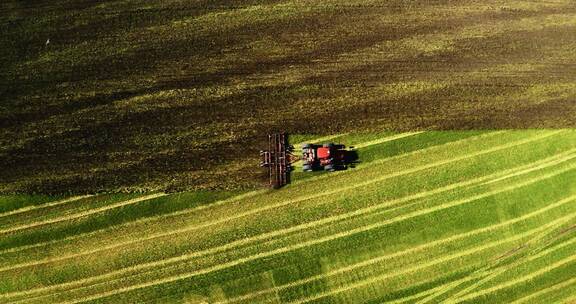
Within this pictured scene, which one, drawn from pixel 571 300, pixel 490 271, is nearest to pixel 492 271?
pixel 490 271

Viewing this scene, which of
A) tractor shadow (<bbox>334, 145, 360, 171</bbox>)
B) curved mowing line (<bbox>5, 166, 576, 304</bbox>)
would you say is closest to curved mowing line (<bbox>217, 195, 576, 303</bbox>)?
curved mowing line (<bbox>5, 166, 576, 304</bbox>)

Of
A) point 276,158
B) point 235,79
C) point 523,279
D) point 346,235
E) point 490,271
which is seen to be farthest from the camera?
point 523,279

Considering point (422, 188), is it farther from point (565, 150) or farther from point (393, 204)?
point (565, 150)

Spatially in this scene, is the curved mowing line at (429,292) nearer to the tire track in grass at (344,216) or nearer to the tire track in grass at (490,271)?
the tire track in grass at (490,271)

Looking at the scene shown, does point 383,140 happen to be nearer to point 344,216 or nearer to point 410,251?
point 344,216

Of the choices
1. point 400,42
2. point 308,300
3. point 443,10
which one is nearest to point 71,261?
point 308,300

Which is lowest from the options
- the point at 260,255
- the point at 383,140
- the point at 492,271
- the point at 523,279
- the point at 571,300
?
the point at 571,300
